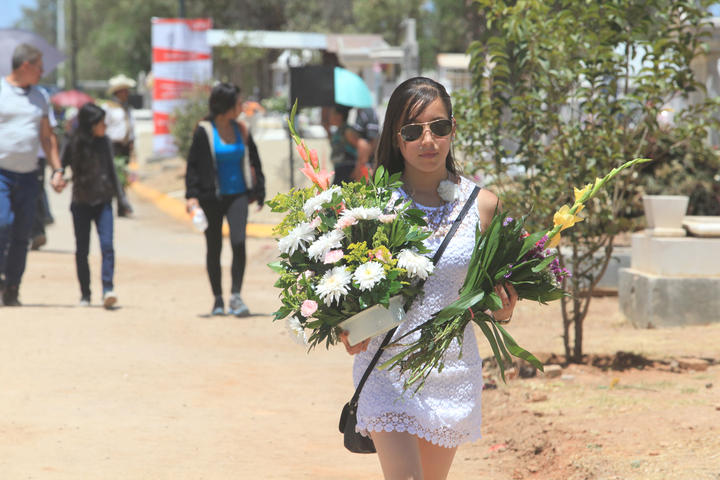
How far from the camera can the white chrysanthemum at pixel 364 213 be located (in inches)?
136

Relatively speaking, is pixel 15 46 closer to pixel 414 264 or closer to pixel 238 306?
pixel 238 306

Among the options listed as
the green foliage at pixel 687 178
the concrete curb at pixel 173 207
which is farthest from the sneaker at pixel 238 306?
the concrete curb at pixel 173 207

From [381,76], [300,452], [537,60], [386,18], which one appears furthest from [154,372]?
[386,18]

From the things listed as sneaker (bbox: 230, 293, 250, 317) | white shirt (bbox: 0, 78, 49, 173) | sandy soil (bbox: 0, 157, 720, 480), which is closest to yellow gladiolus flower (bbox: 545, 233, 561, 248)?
sandy soil (bbox: 0, 157, 720, 480)

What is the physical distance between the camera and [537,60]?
24.0 ft

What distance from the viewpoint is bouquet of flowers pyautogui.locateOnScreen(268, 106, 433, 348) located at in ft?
11.2

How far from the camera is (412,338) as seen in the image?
3.62 metres

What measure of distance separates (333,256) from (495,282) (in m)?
0.57

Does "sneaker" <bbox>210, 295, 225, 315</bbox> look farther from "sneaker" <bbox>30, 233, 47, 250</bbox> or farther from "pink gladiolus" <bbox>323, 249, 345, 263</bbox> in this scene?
"pink gladiolus" <bbox>323, 249, 345, 263</bbox>

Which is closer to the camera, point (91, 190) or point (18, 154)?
point (18, 154)

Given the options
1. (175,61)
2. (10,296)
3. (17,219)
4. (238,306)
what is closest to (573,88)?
(238,306)

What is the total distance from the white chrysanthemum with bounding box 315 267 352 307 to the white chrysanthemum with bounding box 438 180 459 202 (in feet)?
1.74

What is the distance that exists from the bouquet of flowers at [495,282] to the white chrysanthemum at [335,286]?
311mm

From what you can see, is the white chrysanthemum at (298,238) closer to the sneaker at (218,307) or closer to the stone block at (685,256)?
the stone block at (685,256)
